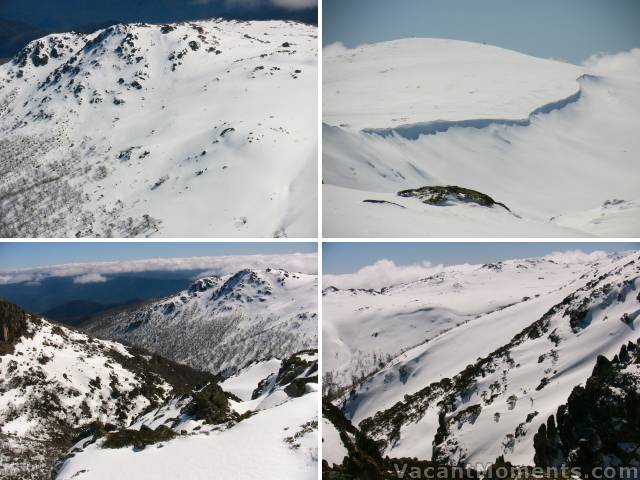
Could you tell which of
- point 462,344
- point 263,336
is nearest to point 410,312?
point 462,344

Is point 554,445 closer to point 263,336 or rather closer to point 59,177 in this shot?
point 59,177

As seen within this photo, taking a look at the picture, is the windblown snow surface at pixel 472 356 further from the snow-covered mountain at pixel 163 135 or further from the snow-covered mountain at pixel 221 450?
the snow-covered mountain at pixel 163 135

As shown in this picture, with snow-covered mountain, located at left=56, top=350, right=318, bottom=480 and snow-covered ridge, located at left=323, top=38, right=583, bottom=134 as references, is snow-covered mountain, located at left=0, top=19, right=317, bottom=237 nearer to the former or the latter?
snow-covered ridge, located at left=323, top=38, right=583, bottom=134

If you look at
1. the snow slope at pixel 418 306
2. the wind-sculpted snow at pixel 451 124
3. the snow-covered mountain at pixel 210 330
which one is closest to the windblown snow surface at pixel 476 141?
the wind-sculpted snow at pixel 451 124

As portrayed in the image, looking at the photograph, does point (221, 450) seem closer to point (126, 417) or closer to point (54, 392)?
point (54, 392)

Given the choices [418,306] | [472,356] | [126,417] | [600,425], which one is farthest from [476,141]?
[126,417]

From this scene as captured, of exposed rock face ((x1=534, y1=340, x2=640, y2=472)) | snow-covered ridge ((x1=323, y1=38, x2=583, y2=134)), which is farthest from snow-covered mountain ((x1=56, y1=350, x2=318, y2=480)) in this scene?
snow-covered ridge ((x1=323, y1=38, x2=583, y2=134))

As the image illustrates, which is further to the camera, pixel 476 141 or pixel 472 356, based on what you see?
pixel 472 356
